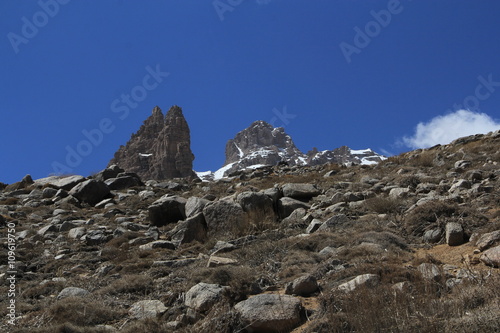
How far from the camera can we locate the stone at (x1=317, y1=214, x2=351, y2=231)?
7.95 m

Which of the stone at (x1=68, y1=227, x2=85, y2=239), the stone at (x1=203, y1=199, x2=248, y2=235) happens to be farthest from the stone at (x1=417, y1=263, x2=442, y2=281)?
the stone at (x1=68, y1=227, x2=85, y2=239)

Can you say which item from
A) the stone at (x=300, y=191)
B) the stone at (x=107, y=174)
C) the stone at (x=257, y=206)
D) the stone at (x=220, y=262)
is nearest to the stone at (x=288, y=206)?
the stone at (x=257, y=206)

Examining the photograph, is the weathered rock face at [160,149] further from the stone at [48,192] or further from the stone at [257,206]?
the stone at [257,206]

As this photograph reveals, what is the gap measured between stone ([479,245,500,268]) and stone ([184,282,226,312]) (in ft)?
10.6

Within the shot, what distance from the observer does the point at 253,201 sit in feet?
34.0

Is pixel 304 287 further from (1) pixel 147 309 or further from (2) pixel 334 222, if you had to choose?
(2) pixel 334 222

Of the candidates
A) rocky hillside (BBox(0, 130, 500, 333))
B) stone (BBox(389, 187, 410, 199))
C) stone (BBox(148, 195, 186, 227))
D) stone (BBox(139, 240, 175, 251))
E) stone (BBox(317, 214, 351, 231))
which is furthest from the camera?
stone (BBox(148, 195, 186, 227))

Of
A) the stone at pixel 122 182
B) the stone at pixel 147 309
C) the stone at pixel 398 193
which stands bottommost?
the stone at pixel 147 309

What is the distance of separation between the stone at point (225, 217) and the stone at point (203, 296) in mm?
4306

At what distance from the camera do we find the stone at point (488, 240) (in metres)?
5.20

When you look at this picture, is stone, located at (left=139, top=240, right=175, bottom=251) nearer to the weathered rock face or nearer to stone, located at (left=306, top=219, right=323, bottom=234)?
stone, located at (left=306, top=219, right=323, bottom=234)

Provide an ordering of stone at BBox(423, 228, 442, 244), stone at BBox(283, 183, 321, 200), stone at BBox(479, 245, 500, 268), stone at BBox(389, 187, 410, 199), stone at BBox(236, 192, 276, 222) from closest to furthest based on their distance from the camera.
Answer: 1. stone at BBox(479, 245, 500, 268)
2. stone at BBox(423, 228, 442, 244)
3. stone at BBox(389, 187, 410, 199)
4. stone at BBox(236, 192, 276, 222)
5. stone at BBox(283, 183, 321, 200)

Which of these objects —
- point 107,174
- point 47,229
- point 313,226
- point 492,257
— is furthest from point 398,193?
point 107,174

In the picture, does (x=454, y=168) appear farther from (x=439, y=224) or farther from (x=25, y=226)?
(x=25, y=226)
